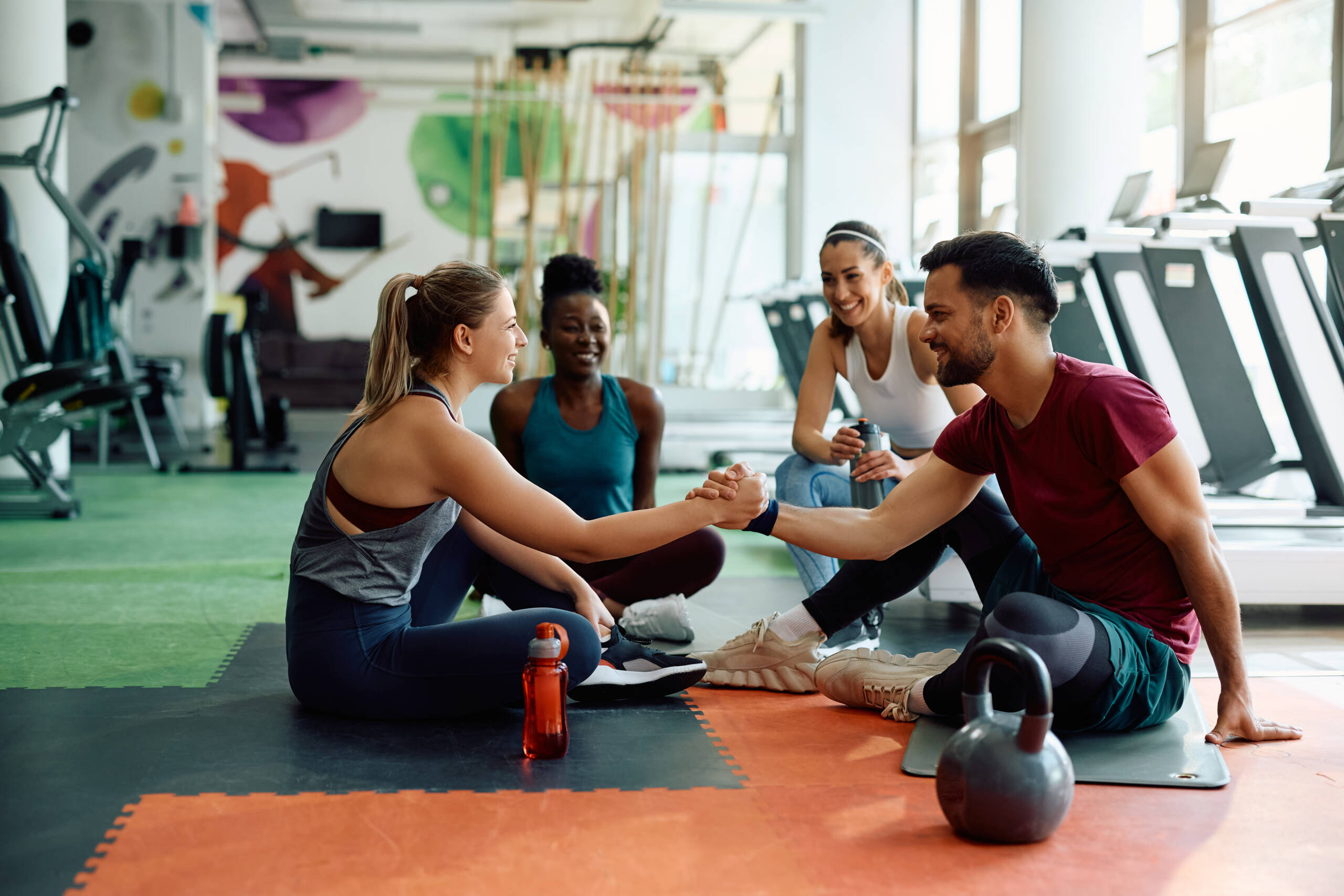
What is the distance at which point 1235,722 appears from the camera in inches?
82.1

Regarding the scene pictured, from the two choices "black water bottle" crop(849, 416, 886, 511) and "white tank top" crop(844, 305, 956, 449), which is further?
"white tank top" crop(844, 305, 956, 449)

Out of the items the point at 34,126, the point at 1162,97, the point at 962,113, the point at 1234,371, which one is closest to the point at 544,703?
the point at 1234,371

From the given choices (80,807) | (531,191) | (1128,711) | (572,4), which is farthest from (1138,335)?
A: (572,4)

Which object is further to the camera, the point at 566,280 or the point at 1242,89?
the point at 1242,89

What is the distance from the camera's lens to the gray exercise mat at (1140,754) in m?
1.94

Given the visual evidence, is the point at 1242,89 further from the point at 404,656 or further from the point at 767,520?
the point at 404,656

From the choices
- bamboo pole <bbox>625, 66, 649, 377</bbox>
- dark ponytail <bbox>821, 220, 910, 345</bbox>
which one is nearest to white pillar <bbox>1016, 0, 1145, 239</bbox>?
dark ponytail <bbox>821, 220, 910, 345</bbox>

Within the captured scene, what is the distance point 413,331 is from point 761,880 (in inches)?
46.5

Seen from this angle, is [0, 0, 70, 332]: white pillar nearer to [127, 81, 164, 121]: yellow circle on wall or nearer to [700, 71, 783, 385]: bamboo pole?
[127, 81, 164, 121]: yellow circle on wall

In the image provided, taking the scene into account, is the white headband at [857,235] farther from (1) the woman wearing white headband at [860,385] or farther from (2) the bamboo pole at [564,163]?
(2) the bamboo pole at [564,163]

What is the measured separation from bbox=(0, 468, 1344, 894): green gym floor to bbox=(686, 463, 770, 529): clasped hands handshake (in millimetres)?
432

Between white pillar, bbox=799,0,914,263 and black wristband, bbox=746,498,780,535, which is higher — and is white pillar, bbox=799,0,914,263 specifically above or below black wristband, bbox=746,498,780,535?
above

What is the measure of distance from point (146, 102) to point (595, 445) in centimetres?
Result: 1006

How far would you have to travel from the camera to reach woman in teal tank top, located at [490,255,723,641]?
3.06 m
